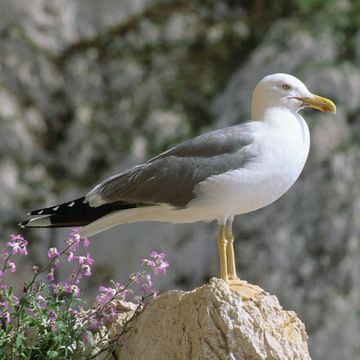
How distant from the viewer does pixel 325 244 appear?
8734 mm

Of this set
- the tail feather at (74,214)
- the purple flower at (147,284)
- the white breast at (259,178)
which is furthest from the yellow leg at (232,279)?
the tail feather at (74,214)

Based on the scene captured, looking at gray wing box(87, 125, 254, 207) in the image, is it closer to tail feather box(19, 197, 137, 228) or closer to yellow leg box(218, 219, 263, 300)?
tail feather box(19, 197, 137, 228)

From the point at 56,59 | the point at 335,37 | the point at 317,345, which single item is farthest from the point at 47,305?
the point at 56,59

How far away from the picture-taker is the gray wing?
16.3 feet

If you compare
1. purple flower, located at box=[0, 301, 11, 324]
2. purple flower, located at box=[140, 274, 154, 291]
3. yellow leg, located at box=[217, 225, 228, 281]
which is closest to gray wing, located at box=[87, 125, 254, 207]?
yellow leg, located at box=[217, 225, 228, 281]

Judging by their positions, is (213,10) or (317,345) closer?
(317,345)

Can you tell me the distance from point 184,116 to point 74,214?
535cm

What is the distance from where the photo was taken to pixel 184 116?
34.2ft

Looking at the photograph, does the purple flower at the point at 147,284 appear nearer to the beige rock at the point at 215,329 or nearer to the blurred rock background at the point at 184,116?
the beige rock at the point at 215,329

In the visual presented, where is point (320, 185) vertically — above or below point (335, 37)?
below

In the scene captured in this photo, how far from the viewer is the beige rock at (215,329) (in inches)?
167

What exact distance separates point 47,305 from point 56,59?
23.6 ft

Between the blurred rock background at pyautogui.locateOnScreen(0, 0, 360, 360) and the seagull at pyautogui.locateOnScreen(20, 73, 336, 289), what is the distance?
3688 millimetres

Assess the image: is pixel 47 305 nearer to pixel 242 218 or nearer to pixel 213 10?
pixel 242 218
